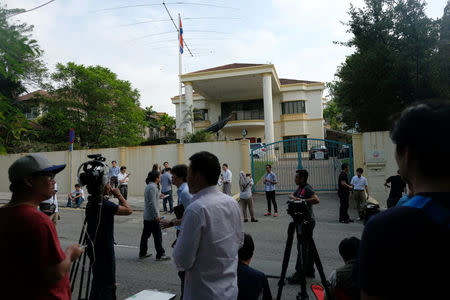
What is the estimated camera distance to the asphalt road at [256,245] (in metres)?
4.70

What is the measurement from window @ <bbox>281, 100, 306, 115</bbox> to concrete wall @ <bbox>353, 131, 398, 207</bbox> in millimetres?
21553

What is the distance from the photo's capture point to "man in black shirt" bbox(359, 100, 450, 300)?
96 centimetres

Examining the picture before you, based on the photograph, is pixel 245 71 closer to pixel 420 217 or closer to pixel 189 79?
pixel 189 79

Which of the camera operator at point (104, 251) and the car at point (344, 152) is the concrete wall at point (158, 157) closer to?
the car at point (344, 152)

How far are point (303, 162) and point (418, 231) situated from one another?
14017 mm

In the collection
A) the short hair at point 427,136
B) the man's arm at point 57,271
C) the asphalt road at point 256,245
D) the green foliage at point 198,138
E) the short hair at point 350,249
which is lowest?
the asphalt road at point 256,245

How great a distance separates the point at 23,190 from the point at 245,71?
24.9 m

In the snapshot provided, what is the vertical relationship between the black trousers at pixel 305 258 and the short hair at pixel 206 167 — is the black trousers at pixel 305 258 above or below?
below

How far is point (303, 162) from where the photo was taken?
14602mm

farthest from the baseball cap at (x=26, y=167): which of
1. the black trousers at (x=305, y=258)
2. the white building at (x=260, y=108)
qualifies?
the white building at (x=260, y=108)

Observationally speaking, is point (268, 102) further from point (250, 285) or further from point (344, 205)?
point (250, 285)

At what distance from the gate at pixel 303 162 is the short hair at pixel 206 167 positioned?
12232 millimetres

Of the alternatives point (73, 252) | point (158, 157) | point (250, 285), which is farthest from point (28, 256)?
point (158, 157)

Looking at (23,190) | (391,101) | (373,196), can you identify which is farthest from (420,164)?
(391,101)
